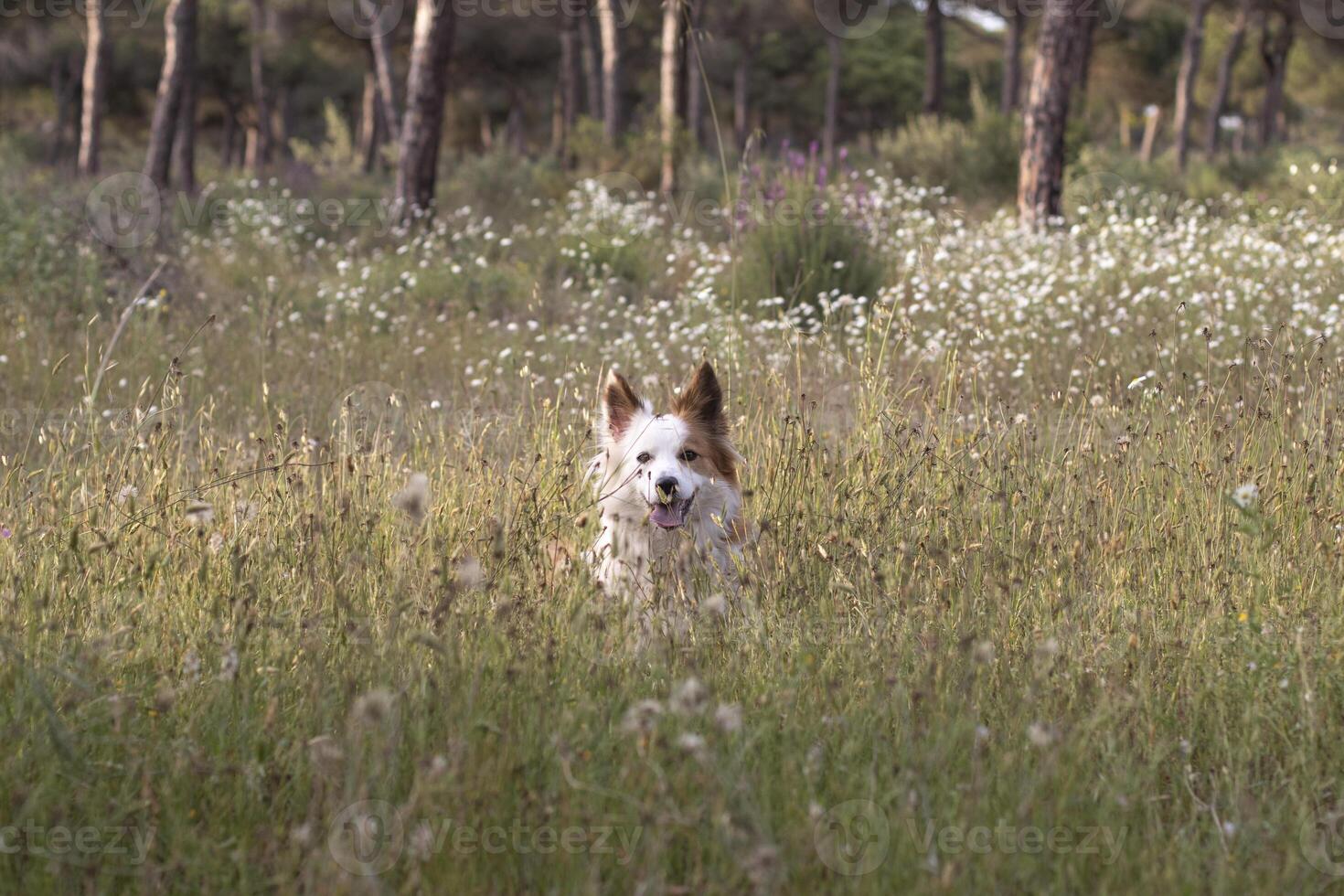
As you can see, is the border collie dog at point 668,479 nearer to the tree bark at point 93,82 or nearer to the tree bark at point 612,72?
the tree bark at point 612,72

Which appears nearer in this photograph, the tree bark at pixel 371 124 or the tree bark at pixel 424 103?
the tree bark at pixel 424 103

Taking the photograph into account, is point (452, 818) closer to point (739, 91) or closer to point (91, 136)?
point (91, 136)

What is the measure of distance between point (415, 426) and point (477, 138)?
42.9 metres

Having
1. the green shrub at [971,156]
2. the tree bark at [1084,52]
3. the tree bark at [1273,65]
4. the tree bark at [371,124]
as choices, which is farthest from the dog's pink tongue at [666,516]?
the tree bark at [1273,65]

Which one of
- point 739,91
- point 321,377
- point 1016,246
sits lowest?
point 321,377

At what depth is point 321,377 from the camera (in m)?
7.97

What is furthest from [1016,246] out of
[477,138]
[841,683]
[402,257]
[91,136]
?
[477,138]

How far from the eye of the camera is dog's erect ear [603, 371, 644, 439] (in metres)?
4.29
